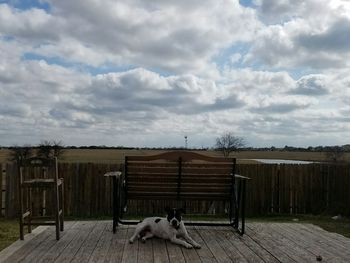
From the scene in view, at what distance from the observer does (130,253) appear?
5.63m

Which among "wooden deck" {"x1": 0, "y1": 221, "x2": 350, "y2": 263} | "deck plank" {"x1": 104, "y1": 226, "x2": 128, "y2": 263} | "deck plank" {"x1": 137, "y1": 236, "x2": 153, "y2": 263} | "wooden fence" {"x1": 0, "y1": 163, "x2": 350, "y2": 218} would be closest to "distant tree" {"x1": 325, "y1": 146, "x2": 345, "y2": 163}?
"wooden fence" {"x1": 0, "y1": 163, "x2": 350, "y2": 218}

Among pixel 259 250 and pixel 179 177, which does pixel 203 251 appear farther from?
pixel 179 177

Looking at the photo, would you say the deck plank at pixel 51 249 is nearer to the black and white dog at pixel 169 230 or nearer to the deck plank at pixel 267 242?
the black and white dog at pixel 169 230

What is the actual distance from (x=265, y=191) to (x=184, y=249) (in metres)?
8.72

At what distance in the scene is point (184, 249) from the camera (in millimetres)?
5926

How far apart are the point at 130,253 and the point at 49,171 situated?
791 centimetres

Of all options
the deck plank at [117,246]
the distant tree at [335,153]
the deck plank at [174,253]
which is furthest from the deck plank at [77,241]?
the distant tree at [335,153]

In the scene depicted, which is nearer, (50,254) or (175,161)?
(50,254)

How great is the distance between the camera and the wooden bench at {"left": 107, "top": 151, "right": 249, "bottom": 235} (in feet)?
23.2

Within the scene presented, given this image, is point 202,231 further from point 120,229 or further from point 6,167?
point 6,167

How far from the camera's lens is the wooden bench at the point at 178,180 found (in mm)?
7059

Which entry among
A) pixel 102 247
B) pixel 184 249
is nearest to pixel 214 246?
pixel 184 249

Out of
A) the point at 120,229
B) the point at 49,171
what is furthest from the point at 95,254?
the point at 49,171

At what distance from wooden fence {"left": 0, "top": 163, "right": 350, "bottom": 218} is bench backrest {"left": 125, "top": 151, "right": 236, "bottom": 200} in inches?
245
